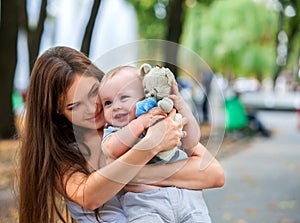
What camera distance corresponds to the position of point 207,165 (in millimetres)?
2197

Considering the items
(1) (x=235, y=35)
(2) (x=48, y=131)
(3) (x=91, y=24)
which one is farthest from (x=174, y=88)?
(1) (x=235, y=35)

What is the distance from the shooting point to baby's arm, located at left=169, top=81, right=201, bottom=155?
2.03m

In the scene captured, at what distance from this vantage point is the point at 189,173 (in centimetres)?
214

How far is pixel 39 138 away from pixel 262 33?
35385 millimetres

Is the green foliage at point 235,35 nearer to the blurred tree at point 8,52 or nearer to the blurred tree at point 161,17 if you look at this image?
the blurred tree at point 161,17

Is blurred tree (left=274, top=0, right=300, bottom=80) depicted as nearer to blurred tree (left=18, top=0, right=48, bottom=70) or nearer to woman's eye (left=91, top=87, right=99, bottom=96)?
blurred tree (left=18, top=0, right=48, bottom=70)

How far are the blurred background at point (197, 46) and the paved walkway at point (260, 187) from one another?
0.19 ft

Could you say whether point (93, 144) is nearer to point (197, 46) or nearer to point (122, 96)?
point (122, 96)

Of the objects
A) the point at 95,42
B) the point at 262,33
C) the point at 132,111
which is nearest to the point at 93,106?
the point at 132,111

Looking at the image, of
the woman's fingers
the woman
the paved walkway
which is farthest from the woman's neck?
the paved walkway

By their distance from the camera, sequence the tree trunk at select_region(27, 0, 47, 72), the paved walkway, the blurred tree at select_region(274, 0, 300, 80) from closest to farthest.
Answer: the paved walkway, the tree trunk at select_region(27, 0, 47, 72), the blurred tree at select_region(274, 0, 300, 80)

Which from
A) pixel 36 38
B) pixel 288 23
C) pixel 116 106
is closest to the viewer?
pixel 116 106

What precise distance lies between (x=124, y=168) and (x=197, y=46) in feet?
105

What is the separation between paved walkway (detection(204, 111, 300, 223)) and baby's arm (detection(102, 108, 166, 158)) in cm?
531
